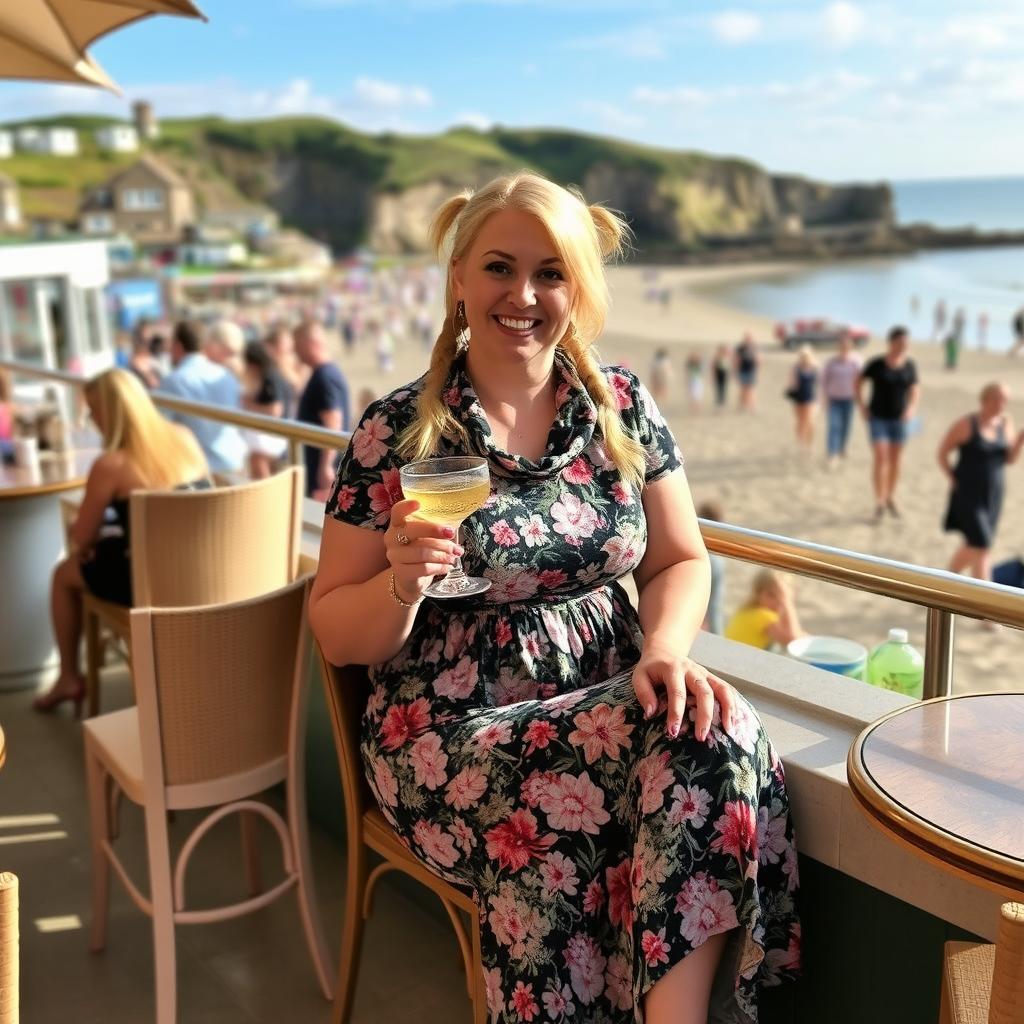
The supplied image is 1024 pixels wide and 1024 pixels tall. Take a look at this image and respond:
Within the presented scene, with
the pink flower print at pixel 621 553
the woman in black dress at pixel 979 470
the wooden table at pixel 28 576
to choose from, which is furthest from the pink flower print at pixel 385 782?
the woman in black dress at pixel 979 470

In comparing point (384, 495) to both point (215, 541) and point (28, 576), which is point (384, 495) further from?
point (28, 576)

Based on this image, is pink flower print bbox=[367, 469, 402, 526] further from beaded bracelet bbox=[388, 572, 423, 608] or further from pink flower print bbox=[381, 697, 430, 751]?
pink flower print bbox=[381, 697, 430, 751]

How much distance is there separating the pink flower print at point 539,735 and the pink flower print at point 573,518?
0.33 m

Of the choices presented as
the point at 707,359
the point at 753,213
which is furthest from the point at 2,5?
the point at 753,213

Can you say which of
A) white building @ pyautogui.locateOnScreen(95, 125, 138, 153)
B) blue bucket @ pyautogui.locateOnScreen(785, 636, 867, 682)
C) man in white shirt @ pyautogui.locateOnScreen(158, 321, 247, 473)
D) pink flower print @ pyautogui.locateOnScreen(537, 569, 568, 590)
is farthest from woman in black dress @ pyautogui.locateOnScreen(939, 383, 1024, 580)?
white building @ pyautogui.locateOnScreen(95, 125, 138, 153)

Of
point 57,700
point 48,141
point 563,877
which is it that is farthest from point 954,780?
point 48,141

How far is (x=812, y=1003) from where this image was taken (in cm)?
183

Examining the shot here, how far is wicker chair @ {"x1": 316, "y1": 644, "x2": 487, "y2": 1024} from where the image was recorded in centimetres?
182

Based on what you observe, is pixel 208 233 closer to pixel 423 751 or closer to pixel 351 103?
pixel 351 103

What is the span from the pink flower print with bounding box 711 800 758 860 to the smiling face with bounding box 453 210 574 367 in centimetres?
86

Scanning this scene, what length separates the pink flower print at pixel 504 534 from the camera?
1847 millimetres

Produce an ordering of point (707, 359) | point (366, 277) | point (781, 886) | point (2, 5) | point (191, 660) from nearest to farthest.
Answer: point (781, 886) < point (191, 660) < point (2, 5) < point (707, 359) < point (366, 277)

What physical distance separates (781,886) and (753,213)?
107 meters

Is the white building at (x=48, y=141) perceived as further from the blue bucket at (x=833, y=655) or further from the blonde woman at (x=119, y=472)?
the blue bucket at (x=833, y=655)
